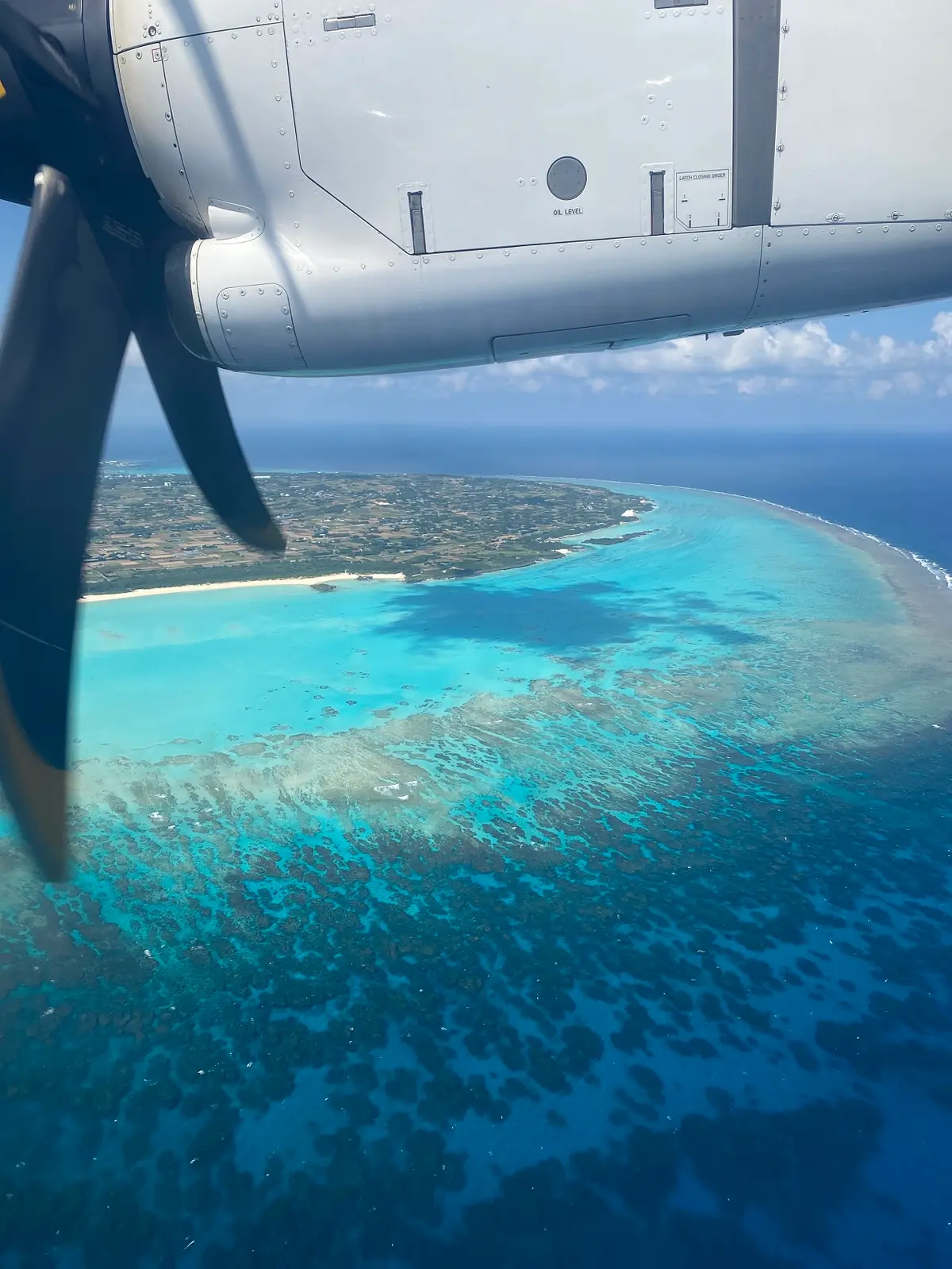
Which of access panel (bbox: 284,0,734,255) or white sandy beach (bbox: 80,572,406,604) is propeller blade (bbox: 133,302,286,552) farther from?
white sandy beach (bbox: 80,572,406,604)

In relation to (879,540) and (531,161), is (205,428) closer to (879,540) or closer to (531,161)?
(531,161)

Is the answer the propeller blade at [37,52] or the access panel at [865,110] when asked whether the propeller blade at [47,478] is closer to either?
the propeller blade at [37,52]

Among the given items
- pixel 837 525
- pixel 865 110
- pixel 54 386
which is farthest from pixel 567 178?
pixel 837 525

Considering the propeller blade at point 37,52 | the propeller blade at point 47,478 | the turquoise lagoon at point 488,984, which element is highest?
the propeller blade at point 37,52

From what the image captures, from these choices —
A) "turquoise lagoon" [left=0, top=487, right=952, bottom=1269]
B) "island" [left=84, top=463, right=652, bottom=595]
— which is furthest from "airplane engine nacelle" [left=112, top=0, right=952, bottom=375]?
"island" [left=84, top=463, right=652, bottom=595]

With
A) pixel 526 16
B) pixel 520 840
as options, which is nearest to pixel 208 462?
pixel 526 16

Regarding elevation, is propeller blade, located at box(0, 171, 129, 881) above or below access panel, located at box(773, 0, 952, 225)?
below

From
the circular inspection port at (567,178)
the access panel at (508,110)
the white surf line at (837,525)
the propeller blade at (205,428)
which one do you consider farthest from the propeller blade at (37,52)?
the white surf line at (837,525)
